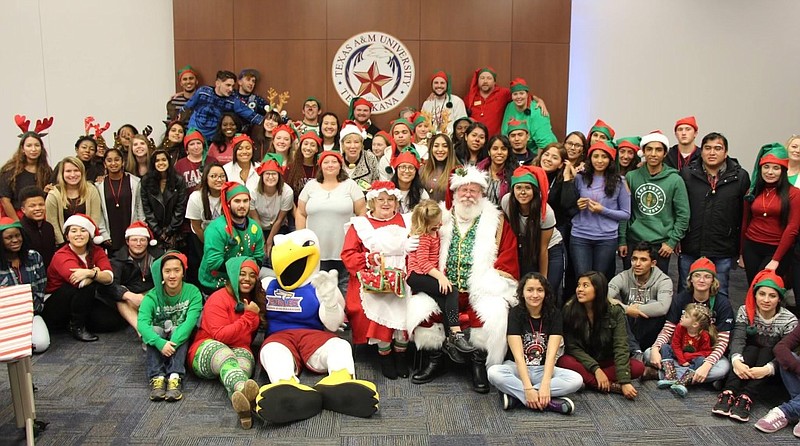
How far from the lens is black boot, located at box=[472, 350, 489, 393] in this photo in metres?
3.70

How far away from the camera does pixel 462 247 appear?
12.9 feet

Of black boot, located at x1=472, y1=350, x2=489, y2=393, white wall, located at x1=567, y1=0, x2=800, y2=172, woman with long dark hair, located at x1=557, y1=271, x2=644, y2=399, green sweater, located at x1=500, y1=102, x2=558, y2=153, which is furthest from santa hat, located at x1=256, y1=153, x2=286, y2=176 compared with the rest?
Answer: white wall, located at x1=567, y1=0, x2=800, y2=172

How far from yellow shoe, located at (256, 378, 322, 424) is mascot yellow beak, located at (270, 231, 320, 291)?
70 cm

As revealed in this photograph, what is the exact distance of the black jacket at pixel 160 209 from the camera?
492cm

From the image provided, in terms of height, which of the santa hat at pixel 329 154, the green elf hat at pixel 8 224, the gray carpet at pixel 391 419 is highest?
the santa hat at pixel 329 154

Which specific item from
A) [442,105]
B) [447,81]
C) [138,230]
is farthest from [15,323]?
[447,81]

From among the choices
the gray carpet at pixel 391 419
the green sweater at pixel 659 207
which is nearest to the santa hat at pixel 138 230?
the gray carpet at pixel 391 419

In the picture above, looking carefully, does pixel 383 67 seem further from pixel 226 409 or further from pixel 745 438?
pixel 745 438

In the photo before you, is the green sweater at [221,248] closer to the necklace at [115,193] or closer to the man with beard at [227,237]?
the man with beard at [227,237]

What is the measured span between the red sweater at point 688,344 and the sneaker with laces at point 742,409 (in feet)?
1.32

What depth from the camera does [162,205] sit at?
4.92m

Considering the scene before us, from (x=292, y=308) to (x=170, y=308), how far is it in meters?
0.75

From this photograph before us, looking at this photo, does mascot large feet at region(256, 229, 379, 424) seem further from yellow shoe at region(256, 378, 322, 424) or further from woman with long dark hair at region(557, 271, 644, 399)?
woman with long dark hair at region(557, 271, 644, 399)

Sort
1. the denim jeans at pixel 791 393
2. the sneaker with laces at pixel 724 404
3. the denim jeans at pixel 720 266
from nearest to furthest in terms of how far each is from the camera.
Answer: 1. the denim jeans at pixel 791 393
2. the sneaker with laces at pixel 724 404
3. the denim jeans at pixel 720 266
